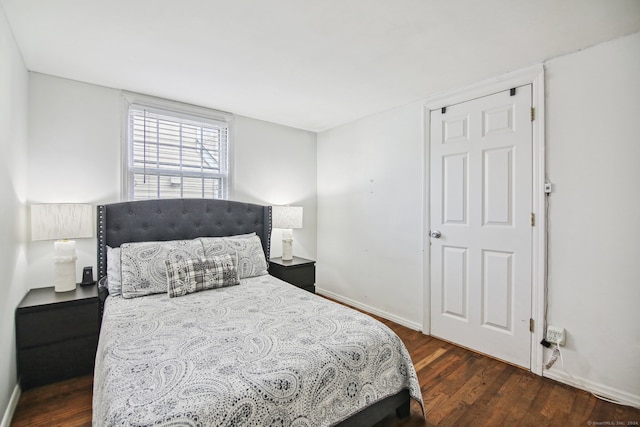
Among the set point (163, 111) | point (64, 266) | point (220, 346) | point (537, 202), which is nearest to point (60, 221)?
point (64, 266)

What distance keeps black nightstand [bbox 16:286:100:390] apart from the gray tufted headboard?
46cm

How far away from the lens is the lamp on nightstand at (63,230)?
7.03ft

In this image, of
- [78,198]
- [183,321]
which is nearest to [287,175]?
[78,198]

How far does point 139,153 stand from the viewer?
2889mm

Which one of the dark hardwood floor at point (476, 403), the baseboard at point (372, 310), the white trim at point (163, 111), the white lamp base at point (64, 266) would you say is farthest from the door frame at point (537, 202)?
the white lamp base at point (64, 266)

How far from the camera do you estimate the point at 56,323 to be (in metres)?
2.07

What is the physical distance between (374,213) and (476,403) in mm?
2011

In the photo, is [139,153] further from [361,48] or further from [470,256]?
[470,256]

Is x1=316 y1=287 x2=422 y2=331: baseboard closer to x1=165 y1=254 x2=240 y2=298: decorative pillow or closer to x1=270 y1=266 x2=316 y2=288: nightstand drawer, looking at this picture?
x1=270 y1=266 x2=316 y2=288: nightstand drawer

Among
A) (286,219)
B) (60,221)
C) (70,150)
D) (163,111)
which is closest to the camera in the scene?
(60,221)

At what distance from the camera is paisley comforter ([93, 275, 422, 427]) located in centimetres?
107

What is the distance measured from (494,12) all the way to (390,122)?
1.62 m

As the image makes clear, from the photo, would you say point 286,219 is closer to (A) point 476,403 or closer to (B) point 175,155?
(B) point 175,155

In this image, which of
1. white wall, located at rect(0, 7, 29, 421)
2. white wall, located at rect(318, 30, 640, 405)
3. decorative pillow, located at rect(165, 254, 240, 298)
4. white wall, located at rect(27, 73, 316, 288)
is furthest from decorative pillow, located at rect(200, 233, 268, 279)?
white wall, located at rect(318, 30, 640, 405)
